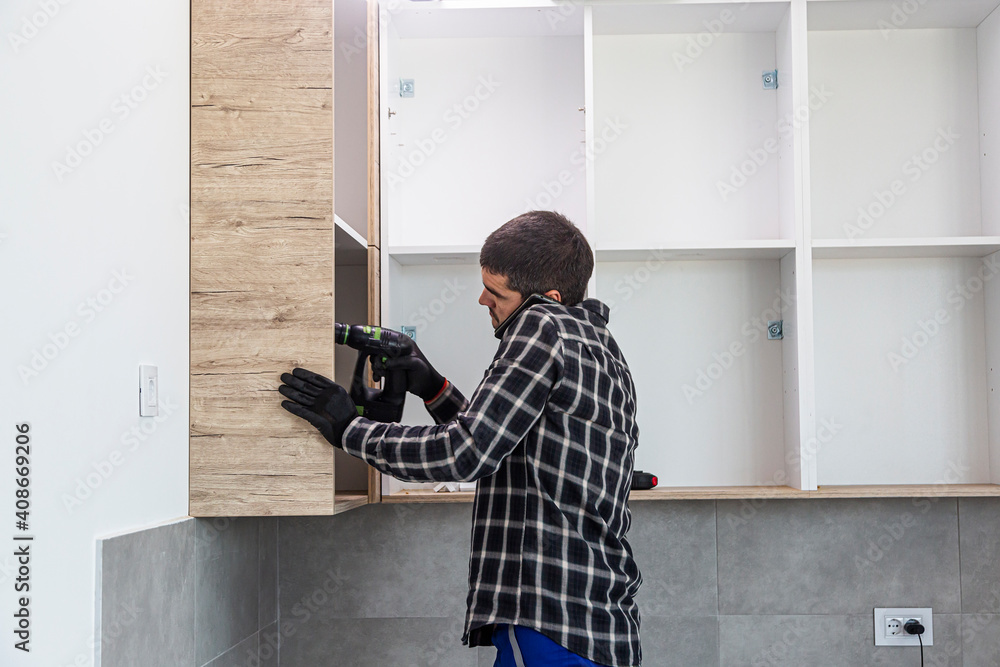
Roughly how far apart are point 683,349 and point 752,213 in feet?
1.27

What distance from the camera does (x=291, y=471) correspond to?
1.53 m

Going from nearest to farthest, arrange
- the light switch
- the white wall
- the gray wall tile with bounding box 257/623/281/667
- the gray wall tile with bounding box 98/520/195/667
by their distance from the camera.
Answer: the white wall → the gray wall tile with bounding box 98/520/195/667 → the light switch → the gray wall tile with bounding box 257/623/281/667

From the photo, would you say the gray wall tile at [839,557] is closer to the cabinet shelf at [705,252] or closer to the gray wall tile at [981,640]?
the gray wall tile at [981,640]

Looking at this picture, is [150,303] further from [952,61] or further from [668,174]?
[952,61]

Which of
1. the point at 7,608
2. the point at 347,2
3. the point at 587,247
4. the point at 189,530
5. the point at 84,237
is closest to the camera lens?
the point at 7,608

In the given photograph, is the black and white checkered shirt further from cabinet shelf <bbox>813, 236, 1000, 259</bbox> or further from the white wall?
cabinet shelf <bbox>813, 236, 1000, 259</bbox>

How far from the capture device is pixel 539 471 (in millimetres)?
1442

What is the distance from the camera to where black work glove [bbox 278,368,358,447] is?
1.49m

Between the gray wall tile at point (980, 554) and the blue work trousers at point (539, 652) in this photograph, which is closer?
the blue work trousers at point (539, 652)

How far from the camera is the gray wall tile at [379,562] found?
2.22 metres

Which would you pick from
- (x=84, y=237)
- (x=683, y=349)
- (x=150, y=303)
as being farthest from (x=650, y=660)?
(x=84, y=237)

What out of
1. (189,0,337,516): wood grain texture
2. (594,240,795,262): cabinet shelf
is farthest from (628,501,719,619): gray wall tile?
(189,0,337,516): wood grain texture

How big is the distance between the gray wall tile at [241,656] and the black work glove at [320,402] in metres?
0.56

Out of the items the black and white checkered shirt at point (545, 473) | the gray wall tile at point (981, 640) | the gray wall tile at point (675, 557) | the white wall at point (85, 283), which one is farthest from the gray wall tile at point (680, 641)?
the white wall at point (85, 283)
